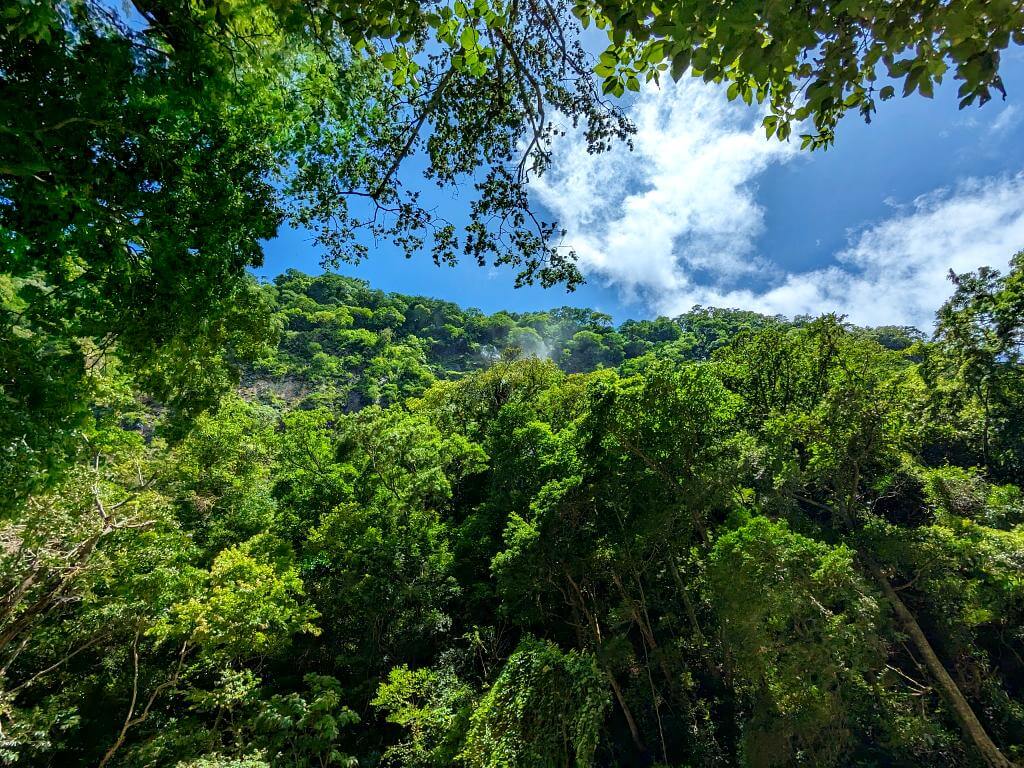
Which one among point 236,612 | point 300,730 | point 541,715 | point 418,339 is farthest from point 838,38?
point 418,339

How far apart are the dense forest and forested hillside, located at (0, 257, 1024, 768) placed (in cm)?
9

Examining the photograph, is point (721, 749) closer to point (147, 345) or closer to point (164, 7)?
point (147, 345)

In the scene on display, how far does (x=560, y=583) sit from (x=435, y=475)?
5408mm

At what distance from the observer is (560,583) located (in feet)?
39.5

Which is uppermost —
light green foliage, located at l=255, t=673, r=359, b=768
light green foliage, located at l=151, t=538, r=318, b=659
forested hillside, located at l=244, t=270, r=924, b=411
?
forested hillside, located at l=244, t=270, r=924, b=411

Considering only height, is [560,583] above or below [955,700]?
above

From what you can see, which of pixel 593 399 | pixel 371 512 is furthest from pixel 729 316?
pixel 371 512

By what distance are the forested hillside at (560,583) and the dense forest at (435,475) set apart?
3.7 inches

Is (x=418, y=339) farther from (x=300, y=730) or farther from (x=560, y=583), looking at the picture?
(x=300, y=730)

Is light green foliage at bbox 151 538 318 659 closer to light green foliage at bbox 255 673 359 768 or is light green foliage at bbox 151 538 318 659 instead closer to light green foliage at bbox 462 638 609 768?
light green foliage at bbox 255 673 359 768

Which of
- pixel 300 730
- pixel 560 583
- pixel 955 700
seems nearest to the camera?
pixel 955 700

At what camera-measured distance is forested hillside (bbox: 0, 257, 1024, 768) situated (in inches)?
321

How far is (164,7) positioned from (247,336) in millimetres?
3355

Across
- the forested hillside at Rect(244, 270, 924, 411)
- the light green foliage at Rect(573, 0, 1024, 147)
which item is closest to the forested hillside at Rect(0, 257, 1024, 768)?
the light green foliage at Rect(573, 0, 1024, 147)
